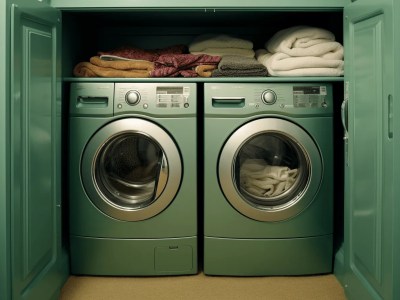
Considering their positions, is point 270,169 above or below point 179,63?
below

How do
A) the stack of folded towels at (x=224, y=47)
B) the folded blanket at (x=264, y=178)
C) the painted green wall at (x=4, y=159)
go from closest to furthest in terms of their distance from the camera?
the painted green wall at (x=4, y=159) → the folded blanket at (x=264, y=178) → the stack of folded towels at (x=224, y=47)

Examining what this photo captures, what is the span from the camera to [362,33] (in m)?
1.49

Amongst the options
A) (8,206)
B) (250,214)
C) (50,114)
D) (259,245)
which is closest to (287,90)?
(250,214)

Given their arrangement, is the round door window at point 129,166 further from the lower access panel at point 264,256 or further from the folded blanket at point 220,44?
the folded blanket at point 220,44

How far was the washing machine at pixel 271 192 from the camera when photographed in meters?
1.89

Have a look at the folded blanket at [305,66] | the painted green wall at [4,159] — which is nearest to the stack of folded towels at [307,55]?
the folded blanket at [305,66]

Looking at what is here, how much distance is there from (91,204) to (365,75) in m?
1.20

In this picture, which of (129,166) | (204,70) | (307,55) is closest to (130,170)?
(129,166)

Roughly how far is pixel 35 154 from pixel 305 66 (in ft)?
3.74

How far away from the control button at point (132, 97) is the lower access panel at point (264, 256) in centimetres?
67

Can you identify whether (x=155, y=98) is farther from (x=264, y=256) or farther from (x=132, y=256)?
(x=264, y=256)

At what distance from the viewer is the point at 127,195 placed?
6.56ft

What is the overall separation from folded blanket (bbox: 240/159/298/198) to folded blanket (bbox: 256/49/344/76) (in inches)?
16.6

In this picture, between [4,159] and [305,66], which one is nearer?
[4,159]
